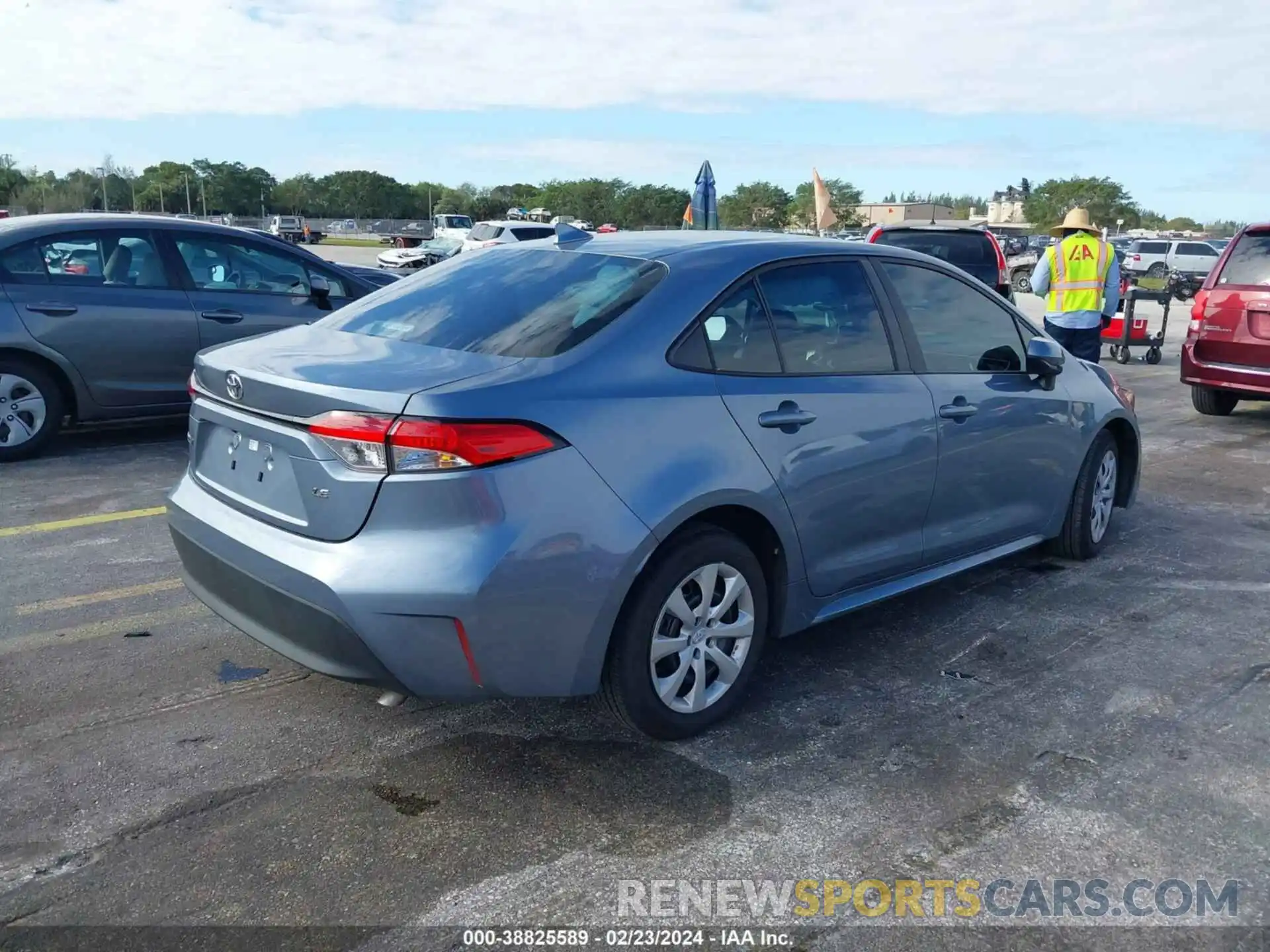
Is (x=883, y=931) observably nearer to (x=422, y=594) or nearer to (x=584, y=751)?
(x=584, y=751)

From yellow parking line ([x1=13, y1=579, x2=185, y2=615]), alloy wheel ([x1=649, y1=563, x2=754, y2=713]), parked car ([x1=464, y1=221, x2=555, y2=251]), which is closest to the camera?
alloy wheel ([x1=649, y1=563, x2=754, y2=713])

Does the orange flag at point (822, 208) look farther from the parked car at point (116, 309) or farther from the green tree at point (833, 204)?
the green tree at point (833, 204)

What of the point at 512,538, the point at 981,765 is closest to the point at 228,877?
the point at 512,538

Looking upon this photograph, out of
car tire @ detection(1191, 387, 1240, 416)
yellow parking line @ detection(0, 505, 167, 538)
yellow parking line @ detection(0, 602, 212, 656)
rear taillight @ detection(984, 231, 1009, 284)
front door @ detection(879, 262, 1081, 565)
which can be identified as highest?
rear taillight @ detection(984, 231, 1009, 284)

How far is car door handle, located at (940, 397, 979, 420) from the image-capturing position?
4.30 m

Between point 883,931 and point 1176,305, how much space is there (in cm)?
3312

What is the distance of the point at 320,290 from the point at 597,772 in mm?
5468

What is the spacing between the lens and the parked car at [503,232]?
29.4m

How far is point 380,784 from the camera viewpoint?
10.6ft

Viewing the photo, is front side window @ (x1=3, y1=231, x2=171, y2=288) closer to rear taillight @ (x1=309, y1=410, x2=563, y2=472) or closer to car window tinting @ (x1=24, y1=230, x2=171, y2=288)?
car window tinting @ (x1=24, y1=230, x2=171, y2=288)

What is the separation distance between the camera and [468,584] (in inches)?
113

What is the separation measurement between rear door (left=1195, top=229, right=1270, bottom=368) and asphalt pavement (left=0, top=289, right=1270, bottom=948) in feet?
17.4

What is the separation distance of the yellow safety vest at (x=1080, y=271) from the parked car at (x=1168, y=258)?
3417cm

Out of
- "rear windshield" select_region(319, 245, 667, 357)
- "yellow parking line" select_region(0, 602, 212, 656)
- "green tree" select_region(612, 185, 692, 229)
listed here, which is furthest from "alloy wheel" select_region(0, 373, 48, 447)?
"green tree" select_region(612, 185, 692, 229)
